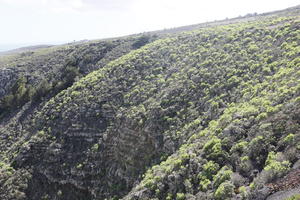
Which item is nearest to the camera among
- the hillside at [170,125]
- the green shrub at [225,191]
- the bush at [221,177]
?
the green shrub at [225,191]

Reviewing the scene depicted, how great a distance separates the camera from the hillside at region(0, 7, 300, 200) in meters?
13.3

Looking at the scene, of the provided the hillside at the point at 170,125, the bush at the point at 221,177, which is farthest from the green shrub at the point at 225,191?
the bush at the point at 221,177

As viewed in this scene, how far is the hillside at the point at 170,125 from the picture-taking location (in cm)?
1328

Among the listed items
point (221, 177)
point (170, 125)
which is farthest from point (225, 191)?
point (170, 125)

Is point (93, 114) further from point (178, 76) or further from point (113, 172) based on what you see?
point (178, 76)

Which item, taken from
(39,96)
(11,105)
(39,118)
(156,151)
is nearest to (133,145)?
(156,151)

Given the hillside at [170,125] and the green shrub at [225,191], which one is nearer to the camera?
the green shrub at [225,191]

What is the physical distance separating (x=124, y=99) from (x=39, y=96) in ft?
58.6

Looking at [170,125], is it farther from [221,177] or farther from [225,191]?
[225,191]

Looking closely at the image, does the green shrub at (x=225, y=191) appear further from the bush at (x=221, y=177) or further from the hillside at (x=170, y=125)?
the bush at (x=221, y=177)

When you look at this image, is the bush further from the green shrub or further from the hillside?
the green shrub

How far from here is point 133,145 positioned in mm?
24375

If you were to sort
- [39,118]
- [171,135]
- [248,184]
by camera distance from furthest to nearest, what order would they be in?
1. [39,118]
2. [171,135]
3. [248,184]

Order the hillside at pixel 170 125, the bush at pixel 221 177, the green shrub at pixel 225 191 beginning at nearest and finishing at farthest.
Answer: the green shrub at pixel 225 191, the bush at pixel 221 177, the hillside at pixel 170 125
